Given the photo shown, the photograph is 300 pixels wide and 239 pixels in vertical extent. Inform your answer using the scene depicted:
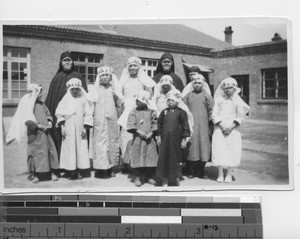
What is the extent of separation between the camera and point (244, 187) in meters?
1.23

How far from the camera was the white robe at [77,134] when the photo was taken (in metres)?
1.25

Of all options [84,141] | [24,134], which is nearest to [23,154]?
[24,134]

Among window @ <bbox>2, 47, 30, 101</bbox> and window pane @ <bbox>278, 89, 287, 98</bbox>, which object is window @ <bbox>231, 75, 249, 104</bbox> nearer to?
window pane @ <bbox>278, 89, 287, 98</bbox>

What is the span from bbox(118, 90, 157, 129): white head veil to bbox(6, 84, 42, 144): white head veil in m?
0.30

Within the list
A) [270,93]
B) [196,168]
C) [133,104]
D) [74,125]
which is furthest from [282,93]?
[74,125]

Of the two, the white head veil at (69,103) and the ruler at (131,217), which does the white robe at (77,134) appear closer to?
the white head veil at (69,103)

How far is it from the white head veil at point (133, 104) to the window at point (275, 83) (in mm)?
390

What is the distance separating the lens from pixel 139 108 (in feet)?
4.09

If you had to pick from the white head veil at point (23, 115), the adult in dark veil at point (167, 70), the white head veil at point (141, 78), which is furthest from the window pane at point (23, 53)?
the adult in dark veil at point (167, 70)

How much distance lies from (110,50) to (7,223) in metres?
0.70

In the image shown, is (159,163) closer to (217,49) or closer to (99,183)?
(99,183)

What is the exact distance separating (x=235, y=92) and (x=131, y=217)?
56 centimetres

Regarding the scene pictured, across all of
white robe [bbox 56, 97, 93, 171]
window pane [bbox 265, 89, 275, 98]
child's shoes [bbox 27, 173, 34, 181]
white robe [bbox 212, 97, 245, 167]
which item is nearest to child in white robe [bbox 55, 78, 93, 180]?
white robe [bbox 56, 97, 93, 171]

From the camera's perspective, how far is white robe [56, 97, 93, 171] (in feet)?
4.12
